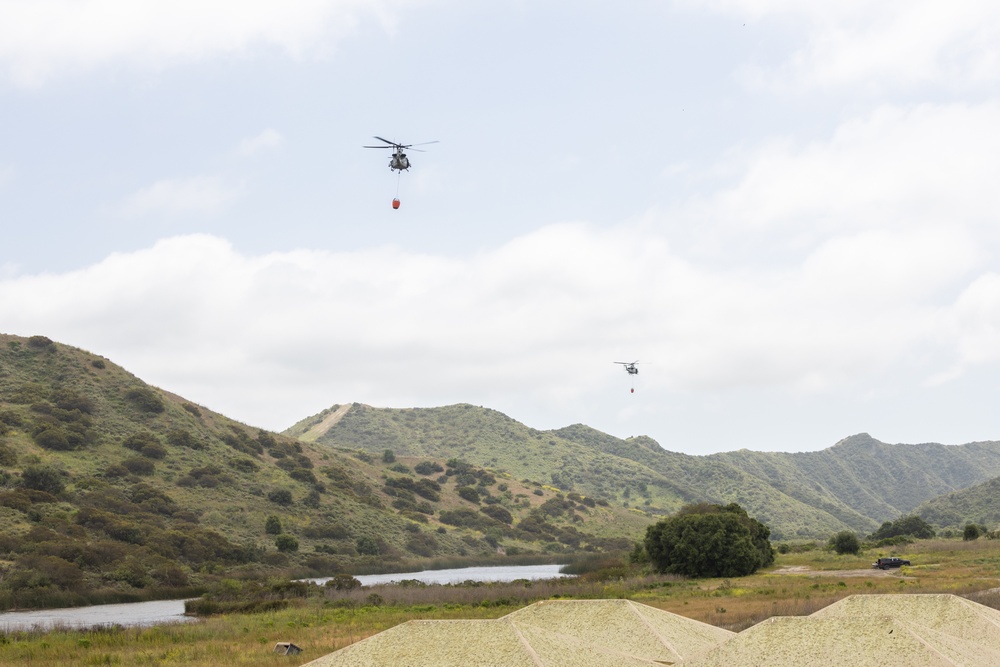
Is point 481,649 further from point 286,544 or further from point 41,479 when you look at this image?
point 286,544

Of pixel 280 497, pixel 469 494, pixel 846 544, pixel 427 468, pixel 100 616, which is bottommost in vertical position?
pixel 100 616

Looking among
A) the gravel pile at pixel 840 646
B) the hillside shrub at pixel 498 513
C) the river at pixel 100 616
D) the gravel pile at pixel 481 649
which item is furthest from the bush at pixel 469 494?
the gravel pile at pixel 840 646

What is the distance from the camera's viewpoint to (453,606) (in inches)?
2009

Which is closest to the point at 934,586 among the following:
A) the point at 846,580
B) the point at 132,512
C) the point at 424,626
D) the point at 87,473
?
the point at 846,580

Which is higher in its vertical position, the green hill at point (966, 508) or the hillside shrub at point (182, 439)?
the hillside shrub at point (182, 439)

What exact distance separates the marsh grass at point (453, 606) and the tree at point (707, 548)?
1965mm

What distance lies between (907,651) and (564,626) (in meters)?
8.50

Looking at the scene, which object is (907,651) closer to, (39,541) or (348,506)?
(39,541)

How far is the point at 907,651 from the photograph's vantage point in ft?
51.7

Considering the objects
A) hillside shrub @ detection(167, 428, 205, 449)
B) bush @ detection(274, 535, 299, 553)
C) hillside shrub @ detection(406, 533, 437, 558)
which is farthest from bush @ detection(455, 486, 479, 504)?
bush @ detection(274, 535, 299, 553)

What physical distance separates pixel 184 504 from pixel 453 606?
52.3 m

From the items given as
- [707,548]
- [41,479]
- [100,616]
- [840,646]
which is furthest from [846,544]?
[41,479]

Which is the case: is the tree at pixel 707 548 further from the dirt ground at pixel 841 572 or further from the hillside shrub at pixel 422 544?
the hillside shrub at pixel 422 544

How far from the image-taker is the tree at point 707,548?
69.6 metres
